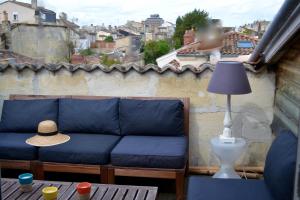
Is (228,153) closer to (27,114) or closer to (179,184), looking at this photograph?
(179,184)

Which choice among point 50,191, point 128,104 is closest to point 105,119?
point 128,104

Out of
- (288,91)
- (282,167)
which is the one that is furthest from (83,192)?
(288,91)

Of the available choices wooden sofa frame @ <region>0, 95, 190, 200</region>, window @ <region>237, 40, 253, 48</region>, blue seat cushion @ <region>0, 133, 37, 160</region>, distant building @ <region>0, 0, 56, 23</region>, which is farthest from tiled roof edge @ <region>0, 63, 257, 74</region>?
distant building @ <region>0, 0, 56, 23</region>

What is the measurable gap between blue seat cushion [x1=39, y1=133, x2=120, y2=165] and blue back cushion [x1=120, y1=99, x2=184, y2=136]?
318mm

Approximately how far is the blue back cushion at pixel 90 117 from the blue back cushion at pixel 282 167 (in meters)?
1.83

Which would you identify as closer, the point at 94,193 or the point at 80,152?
the point at 94,193

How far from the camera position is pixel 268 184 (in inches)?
87.7

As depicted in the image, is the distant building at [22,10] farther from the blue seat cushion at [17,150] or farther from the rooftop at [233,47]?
the blue seat cushion at [17,150]

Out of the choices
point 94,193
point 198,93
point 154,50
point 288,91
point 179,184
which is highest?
point 154,50

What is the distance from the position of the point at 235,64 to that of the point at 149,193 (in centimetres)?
144

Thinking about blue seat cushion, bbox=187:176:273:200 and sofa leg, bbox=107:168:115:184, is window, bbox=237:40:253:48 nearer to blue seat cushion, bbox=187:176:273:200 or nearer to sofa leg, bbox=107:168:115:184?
sofa leg, bbox=107:168:115:184

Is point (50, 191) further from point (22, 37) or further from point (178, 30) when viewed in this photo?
point (178, 30)

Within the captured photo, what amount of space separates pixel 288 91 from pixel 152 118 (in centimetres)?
141

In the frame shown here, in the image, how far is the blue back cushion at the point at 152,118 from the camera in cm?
346
